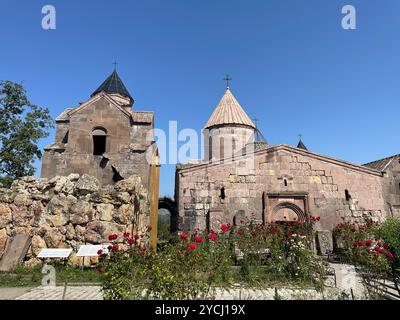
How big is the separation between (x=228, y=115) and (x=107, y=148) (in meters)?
9.34

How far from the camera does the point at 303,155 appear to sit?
37.7 feet

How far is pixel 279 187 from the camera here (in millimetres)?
11070

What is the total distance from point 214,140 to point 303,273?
1230 cm

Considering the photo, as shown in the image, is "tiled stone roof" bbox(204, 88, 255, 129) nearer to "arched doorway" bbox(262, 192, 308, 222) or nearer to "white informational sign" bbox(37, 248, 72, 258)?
"arched doorway" bbox(262, 192, 308, 222)

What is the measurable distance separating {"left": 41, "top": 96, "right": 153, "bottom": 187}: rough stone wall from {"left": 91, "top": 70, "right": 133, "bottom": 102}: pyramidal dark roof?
15.3 feet

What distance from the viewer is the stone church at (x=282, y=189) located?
10.6m

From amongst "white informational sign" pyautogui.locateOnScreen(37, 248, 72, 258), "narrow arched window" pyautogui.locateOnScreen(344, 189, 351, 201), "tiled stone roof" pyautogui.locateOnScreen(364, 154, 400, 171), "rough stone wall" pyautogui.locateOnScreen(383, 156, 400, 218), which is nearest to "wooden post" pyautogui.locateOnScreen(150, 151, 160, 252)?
"white informational sign" pyautogui.locateOnScreen(37, 248, 72, 258)

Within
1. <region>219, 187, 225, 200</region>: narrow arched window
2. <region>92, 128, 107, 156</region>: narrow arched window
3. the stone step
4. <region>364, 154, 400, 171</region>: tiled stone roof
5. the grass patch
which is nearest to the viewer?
the grass patch

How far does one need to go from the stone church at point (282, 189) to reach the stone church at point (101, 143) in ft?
7.04

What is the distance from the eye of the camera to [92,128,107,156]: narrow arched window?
11.5 meters

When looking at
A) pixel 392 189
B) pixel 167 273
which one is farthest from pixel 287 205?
pixel 167 273

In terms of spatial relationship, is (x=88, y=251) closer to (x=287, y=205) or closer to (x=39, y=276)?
(x=39, y=276)

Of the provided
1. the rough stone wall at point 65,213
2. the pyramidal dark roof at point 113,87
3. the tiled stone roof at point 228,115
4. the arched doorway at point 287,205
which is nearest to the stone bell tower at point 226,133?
the tiled stone roof at point 228,115

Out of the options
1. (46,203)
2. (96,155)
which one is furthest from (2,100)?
(46,203)
